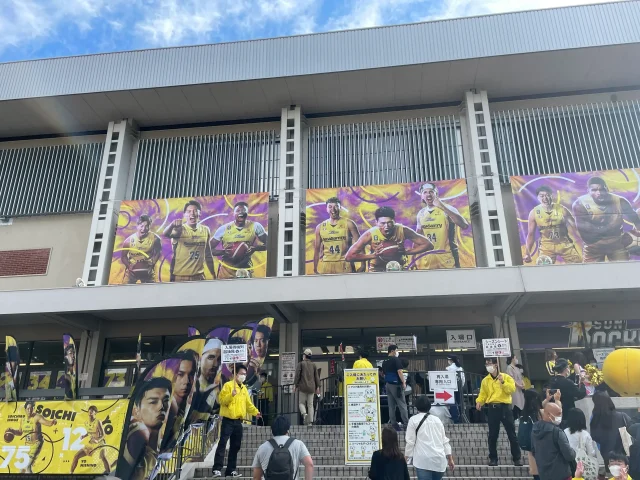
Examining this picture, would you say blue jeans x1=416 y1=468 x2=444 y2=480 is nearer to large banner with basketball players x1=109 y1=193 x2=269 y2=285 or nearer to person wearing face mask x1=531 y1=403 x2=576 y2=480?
person wearing face mask x1=531 y1=403 x2=576 y2=480

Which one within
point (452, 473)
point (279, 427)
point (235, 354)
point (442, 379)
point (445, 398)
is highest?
point (235, 354)

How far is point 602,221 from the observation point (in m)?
13.5

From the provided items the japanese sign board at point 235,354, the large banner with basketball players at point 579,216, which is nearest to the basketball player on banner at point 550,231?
the large banner with basketball players at point 579,216

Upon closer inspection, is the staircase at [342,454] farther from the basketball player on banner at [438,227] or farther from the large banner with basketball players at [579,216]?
the large banner with basketball players at [579,216]

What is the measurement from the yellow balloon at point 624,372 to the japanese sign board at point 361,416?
11.6ft

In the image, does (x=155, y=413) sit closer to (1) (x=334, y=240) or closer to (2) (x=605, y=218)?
(1) (x=334, y=240)

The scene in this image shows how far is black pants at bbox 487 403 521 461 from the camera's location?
7.58 m

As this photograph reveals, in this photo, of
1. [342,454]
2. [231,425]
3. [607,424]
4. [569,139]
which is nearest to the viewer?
[607,424]

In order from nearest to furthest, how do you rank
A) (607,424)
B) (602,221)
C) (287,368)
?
1. (607,424)
2. (602,221)
3. (287,368)

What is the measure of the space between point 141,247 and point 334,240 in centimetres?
566

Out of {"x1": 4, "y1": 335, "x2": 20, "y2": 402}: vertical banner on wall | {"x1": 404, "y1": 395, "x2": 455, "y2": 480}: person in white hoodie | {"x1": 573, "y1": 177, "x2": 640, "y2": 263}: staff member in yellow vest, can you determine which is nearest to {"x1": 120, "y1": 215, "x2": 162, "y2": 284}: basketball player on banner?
{"x1": 4, "y1": 335, "x2": 20, "y2": 402}: vertical banner on wall

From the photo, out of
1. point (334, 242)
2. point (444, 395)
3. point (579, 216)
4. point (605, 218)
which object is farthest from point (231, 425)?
point (605, 218)

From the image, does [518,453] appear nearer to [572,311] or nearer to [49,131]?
[572,311]

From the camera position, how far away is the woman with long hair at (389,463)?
4707mm
